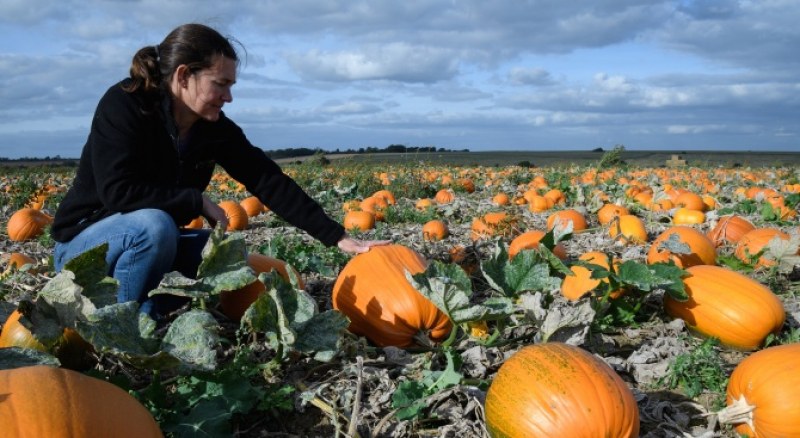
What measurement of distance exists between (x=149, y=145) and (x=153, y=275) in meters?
0.75

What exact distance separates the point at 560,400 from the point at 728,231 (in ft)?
12.5

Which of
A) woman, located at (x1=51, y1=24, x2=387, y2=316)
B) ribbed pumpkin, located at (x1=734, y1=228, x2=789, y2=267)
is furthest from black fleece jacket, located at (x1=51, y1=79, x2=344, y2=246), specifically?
ribbed pumpkin, located at (x1=734, y1=228, x2=789, y2=267)

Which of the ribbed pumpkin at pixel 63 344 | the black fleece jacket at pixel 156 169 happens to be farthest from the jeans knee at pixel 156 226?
the ribbed pumpkin at pixel 63 344

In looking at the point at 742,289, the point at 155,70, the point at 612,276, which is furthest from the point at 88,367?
the point at 742,289

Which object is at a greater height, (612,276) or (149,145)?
(149,145)

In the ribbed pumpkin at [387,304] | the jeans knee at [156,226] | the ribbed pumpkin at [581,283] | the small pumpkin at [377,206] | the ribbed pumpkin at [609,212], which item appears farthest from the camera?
the small pumpkin at [377,206]

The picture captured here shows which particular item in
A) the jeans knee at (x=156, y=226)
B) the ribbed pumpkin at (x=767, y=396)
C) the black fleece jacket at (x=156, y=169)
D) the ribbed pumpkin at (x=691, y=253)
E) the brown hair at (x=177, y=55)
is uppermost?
the brown hair at (x=177, y=55)

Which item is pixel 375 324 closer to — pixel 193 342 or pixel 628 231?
pixel 193 342

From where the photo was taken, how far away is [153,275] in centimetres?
340

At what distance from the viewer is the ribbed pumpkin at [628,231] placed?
17.6 ft

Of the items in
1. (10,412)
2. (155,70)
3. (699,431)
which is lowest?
(699,431)

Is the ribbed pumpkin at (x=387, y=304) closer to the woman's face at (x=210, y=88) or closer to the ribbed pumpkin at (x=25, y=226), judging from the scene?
the woman's face at (x=210, y=88)

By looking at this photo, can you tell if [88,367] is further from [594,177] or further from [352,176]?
[594,177]

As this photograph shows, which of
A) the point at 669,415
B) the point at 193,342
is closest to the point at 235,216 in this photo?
the point at 193,342
